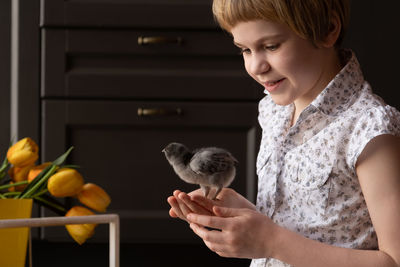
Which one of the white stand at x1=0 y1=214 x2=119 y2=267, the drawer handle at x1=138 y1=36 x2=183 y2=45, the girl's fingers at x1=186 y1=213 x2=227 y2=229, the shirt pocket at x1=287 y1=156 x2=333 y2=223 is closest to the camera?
the white stand at x1=0 y1=214 x2=119 y2=267

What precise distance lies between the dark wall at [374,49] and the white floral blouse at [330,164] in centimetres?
73

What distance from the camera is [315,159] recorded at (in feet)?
3.03

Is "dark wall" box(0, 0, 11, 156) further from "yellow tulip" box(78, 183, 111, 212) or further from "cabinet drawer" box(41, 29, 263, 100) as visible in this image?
"yellow tulip" box(78, 183, 111, 212)

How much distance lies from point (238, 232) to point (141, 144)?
0.86 meters

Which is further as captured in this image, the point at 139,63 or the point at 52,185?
the point at 139,63

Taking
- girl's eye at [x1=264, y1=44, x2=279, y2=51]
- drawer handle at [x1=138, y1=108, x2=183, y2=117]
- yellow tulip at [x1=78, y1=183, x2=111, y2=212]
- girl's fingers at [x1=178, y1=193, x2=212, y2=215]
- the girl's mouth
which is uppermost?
girl's eye at [x1=264, y1=44, x2=279, y2=51]

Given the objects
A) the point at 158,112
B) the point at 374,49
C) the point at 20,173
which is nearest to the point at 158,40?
the point at 158,112

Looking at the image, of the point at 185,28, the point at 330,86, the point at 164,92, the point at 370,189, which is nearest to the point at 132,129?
the point at 164,92

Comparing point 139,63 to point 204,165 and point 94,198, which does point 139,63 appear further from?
point 204,165

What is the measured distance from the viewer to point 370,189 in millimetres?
837

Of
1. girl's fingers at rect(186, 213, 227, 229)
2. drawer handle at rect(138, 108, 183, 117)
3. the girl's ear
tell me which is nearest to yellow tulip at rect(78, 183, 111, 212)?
girl's fingers at rect(186, 213, 227, 229)

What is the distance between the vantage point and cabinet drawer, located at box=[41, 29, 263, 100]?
64.2 inches

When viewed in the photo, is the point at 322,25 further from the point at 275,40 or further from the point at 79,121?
the point at 79,121

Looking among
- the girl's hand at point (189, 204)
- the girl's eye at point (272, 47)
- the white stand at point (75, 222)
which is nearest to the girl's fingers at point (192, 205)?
the girl's hand at point (189, 204)
